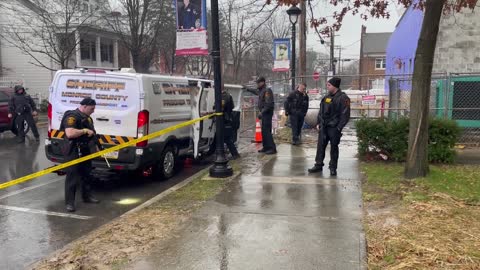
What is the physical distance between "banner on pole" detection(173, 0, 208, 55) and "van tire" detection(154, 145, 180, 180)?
1870 millimetres

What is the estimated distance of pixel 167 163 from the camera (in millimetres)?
8641

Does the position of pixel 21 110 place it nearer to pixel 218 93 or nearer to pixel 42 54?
pixel 218 93

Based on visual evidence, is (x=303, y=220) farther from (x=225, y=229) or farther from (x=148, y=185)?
(x=148, y=185)

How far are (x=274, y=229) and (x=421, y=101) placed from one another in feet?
11.8

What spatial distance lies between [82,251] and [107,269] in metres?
0.59

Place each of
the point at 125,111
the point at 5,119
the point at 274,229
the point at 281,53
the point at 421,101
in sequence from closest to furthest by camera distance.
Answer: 1. the point at 274,229
2. the point at 421,101
3. the point at 125,111
4. the point at 5,119
5. the point at 281,53

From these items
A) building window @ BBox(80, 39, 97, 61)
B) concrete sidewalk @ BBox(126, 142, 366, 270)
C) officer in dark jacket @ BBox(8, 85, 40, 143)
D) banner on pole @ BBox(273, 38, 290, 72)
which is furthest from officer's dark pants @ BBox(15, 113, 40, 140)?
building window @ BBox(80, 39, 97, 61)

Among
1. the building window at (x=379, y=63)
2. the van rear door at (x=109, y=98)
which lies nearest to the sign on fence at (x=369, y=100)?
the van rear door at (x=109, y=98)

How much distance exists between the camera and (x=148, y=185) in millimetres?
8258

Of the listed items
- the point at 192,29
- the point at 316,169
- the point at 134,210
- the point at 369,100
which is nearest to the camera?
the point at 134,210

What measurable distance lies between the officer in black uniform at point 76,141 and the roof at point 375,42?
74.9m

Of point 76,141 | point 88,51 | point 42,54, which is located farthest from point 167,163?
point 88,51

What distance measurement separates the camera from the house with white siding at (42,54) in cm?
2853

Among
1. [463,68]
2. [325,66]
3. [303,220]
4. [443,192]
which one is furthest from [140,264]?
[325,66]
